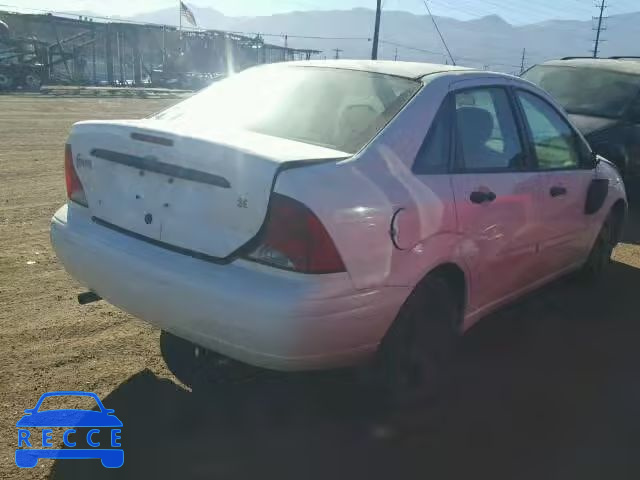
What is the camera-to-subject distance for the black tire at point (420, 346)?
2898mm

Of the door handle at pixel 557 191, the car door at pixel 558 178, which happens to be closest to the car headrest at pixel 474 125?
the car door at pixel 558 178

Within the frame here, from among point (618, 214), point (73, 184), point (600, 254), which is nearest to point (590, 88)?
point (618, 214)

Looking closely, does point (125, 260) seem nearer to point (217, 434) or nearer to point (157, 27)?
point (217, 434)

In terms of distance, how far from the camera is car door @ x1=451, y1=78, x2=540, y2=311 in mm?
3195

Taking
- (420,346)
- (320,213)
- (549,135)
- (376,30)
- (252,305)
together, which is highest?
(376,30)

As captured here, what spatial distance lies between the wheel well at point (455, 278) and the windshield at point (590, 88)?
569 cm

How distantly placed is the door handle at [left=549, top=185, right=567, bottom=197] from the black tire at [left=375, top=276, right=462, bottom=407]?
1132mm

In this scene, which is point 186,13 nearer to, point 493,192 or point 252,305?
point 493,192

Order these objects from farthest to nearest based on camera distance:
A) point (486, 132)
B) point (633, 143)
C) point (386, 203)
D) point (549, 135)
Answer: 1. point (633, 143)
2. point (549, 135)
3. point (486, 132)
4. point (386, 203)

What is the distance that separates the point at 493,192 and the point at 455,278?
51cm

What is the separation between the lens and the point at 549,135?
412cm

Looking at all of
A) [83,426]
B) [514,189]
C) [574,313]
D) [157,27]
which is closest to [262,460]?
[83,426]

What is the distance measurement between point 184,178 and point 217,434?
1.17 m

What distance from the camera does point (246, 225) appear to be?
2529mm
